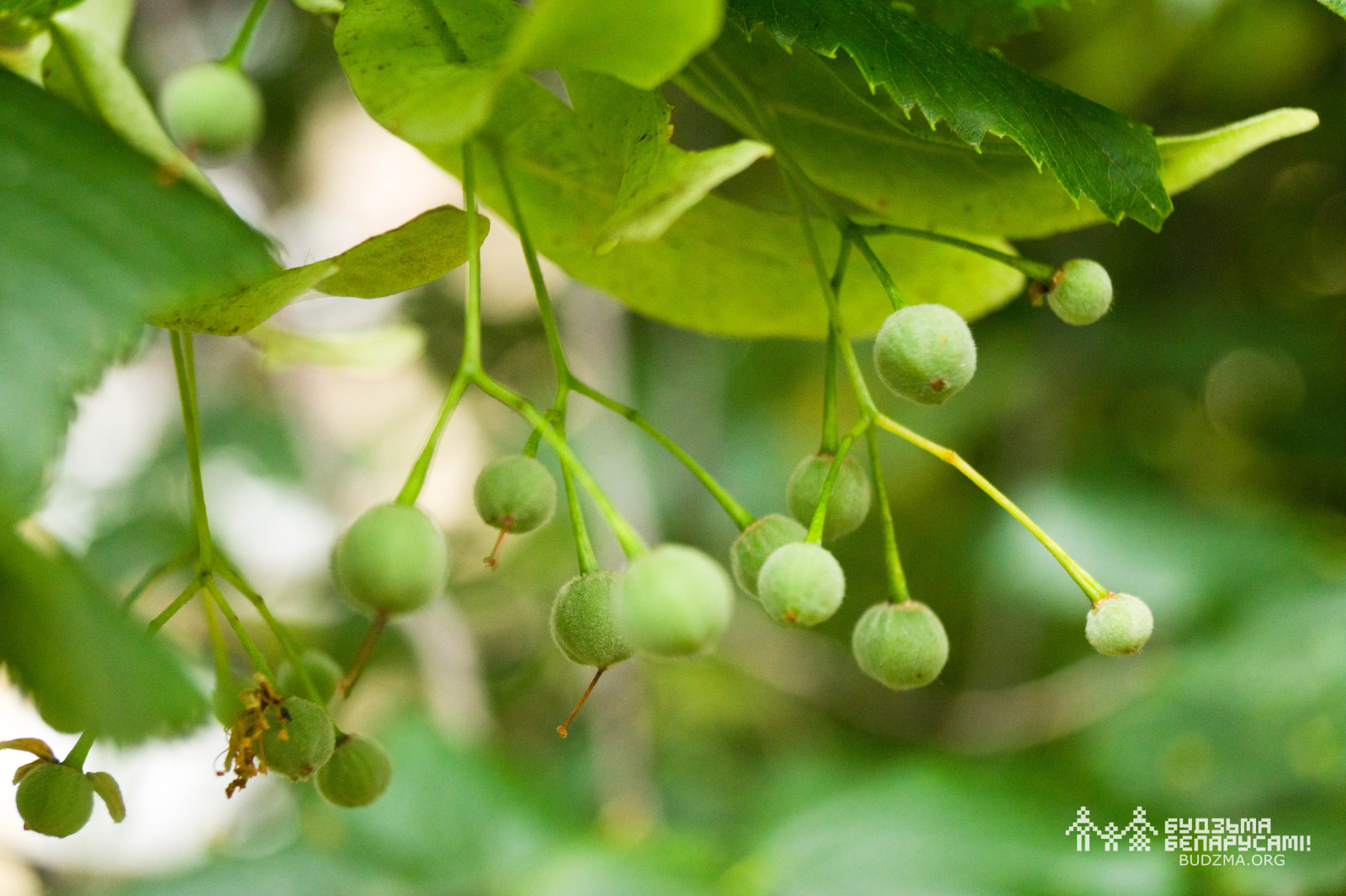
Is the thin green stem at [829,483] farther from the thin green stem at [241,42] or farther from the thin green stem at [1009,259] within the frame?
the thin green stem at [241,42]

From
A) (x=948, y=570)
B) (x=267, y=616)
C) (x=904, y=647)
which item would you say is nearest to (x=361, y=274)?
(x=267, y=616)

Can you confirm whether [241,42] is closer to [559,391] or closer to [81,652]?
[559,391]

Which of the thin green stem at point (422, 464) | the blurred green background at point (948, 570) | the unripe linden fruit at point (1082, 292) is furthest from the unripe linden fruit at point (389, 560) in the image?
the blurred green background at point (948, 570)

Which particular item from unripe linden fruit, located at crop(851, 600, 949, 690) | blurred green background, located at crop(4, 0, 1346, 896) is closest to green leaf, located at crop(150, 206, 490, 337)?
unripe linden fruit, located at crop(851, 600, 949, 690)

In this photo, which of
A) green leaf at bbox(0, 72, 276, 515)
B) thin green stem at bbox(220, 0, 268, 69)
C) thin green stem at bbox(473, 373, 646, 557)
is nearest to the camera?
green leaf at bbox(0, 72, 276, 515)

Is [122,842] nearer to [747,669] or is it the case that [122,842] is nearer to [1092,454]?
[747,669]

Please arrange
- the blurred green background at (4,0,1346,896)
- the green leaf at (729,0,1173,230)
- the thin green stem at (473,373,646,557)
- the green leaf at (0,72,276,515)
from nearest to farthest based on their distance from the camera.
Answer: the green leaf at (0,72,276,515) → the thin green stem at (473,373,646,557) → the green leaf at (729,0,1173,230) → the blurred green background at (4,0,1346,896)

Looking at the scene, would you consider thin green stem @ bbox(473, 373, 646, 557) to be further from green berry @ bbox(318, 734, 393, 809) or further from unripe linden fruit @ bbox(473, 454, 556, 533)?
green berry @ bbox(318, 734, 393, 809)

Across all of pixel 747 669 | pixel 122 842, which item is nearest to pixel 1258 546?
pixel 747 669
